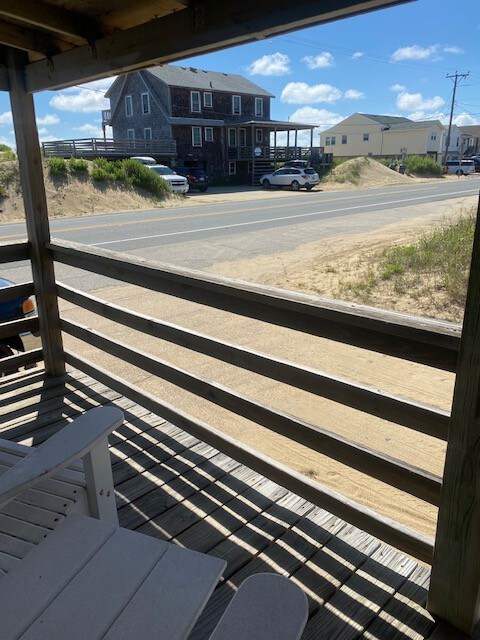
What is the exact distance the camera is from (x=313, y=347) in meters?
5.71

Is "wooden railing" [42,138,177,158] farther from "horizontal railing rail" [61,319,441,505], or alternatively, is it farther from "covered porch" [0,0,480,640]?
"horizontal railing rail" [61,319,441,505]

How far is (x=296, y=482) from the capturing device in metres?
2.30

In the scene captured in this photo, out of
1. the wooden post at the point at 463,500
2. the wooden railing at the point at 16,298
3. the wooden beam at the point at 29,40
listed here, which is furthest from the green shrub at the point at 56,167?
the wooden post at the point at 463,500

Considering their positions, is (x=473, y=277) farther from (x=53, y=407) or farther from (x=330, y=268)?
(x=330, y=268)

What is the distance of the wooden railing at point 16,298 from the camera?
3.36 metres

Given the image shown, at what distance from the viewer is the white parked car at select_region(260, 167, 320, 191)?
2847 cm

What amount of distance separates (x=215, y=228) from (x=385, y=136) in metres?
55.3

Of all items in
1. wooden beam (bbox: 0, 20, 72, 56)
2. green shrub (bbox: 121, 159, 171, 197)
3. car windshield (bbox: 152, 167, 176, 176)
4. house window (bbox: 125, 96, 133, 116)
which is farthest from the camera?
house window (bbox: 125, 96, 133, 116)

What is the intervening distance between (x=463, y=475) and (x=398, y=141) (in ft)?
221

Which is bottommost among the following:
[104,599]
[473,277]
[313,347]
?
[313,347]

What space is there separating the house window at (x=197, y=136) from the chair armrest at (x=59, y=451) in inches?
1363

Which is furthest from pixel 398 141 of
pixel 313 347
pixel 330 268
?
pixel 313 347

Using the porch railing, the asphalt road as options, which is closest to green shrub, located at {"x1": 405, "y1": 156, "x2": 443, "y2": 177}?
the asphalt road

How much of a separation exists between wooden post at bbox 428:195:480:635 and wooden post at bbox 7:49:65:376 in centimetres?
281
